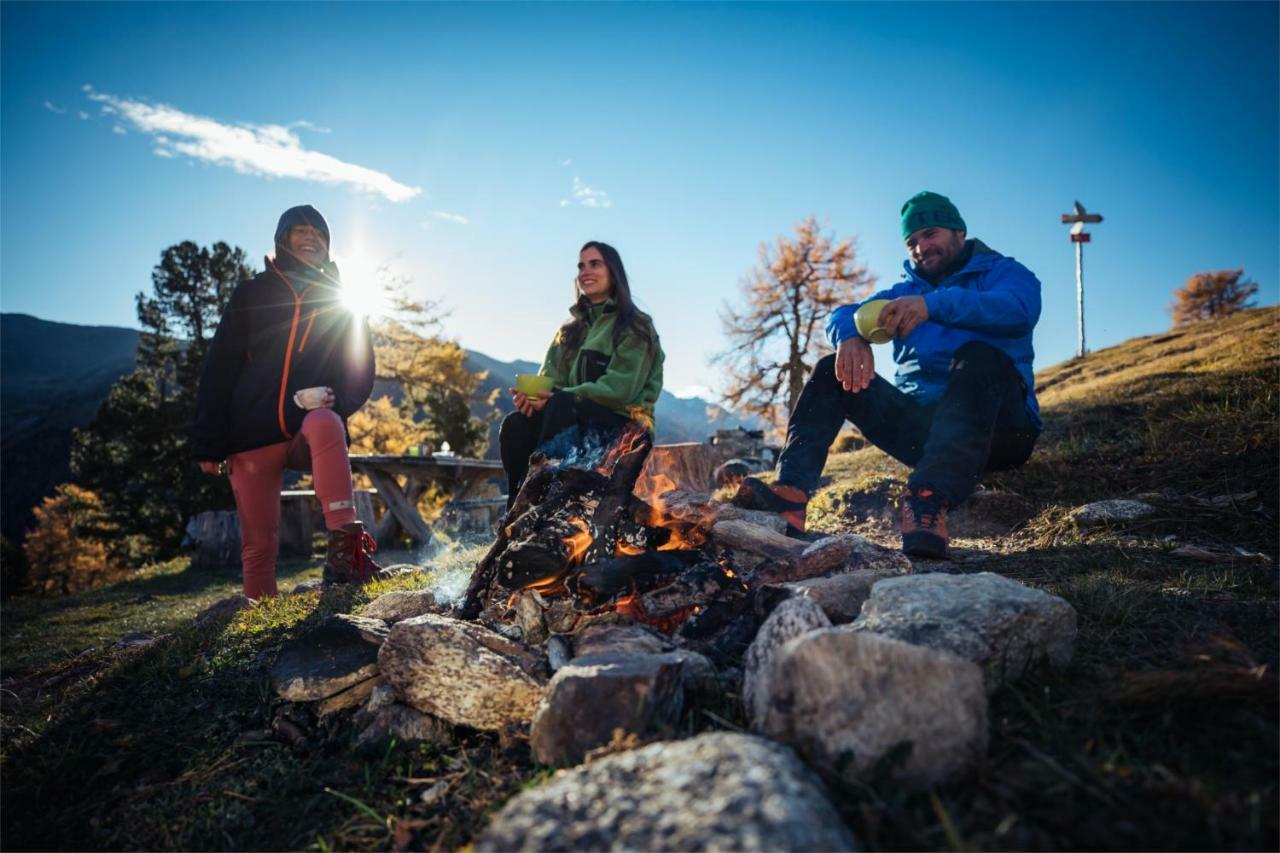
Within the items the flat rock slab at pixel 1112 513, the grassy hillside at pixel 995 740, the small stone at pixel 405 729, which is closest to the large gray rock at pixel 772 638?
the grassy hillside at pixel 995 740

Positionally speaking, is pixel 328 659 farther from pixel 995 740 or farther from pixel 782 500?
pixel 782 500

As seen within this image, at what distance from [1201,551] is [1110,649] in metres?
1.48

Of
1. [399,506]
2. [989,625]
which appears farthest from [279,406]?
[399,506]

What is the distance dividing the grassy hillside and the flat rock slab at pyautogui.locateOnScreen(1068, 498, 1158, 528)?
8 centimetres

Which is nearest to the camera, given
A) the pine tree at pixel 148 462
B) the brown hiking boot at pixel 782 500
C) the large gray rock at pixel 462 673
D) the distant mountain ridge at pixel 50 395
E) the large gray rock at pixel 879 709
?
the large gray rock at pixel 879 709

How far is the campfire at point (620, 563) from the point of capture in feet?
7.57

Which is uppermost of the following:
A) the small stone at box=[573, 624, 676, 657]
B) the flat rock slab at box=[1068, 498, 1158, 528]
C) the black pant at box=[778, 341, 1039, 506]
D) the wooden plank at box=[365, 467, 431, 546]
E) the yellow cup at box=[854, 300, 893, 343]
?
the yellow cup at box=[854, 300, 893, 343]

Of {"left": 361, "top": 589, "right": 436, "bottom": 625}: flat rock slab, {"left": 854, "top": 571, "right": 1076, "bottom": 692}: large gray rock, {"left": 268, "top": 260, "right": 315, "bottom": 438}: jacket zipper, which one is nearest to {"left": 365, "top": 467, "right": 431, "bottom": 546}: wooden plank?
{"left": 268, "top": 260, "right": 315, "bottom": 438}: jacket zipper

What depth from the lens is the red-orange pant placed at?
4.04 m

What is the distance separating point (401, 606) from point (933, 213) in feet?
12.2

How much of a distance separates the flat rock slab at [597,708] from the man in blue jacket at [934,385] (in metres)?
1.86

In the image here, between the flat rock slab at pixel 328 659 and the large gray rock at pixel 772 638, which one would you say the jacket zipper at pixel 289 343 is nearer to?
the flat rock slab at pixel 328 659

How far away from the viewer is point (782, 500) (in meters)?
3.60

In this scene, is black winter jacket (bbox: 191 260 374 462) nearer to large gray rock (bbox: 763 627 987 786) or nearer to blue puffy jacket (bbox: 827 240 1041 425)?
blue puffy jacket (bbox: 827 240 1041 425)
